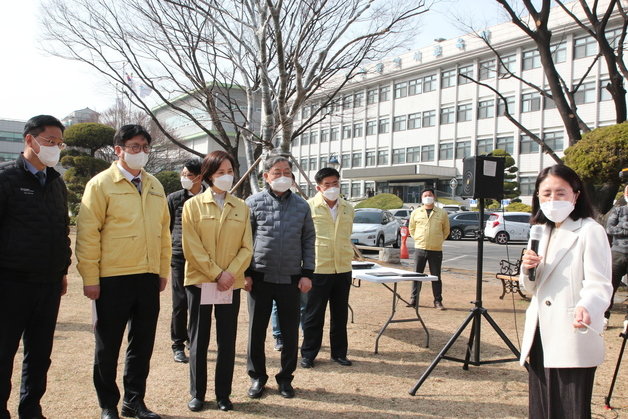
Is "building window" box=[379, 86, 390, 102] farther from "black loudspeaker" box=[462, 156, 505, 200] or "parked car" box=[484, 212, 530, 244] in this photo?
"black loudspeaker" box=[462, 156, 505, 200]

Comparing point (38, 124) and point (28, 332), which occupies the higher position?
point (38, 124)

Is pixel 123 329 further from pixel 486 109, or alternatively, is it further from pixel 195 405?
pixel 486 109

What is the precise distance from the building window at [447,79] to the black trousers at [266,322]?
4404 cm

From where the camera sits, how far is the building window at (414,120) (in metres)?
48.4

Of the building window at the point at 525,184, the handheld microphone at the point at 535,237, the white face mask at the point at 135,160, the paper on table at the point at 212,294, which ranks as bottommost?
the paper on table at the point at 212,294

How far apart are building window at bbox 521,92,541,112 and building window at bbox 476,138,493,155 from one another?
3.68m

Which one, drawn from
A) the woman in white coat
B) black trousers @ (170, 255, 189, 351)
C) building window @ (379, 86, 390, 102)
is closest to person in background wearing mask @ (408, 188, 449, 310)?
black trousers @ (170, 255, 189, 351)

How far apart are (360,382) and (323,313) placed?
0.76 meters

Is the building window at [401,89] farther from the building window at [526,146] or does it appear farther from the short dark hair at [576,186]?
the short dark hair at [576,186]

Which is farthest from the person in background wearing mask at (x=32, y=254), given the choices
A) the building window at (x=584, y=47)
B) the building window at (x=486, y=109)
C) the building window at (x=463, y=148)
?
the building window at (x=463, y=148)

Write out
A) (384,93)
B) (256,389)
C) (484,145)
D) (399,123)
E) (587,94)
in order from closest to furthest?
(256,389) → (587,94) → (484,145) → (399,123) → (384,93)

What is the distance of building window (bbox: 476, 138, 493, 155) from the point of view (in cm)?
4266

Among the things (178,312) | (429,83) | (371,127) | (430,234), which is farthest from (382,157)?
(178,312)

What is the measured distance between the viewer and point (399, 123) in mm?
50156
